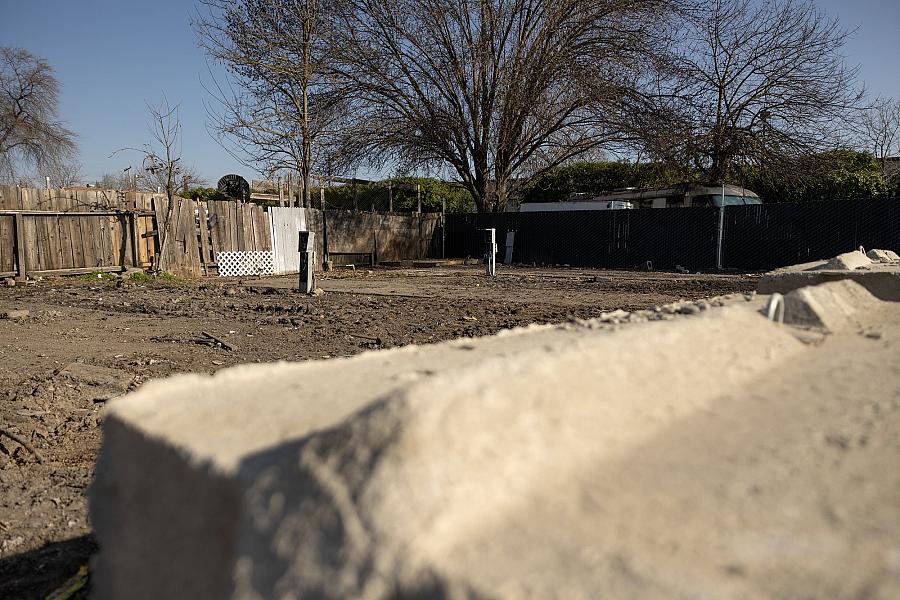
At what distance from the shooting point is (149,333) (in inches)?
275

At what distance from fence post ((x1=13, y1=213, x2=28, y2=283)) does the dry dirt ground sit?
1.50 ft

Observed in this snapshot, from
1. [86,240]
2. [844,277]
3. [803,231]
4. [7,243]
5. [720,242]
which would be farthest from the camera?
[720,242]

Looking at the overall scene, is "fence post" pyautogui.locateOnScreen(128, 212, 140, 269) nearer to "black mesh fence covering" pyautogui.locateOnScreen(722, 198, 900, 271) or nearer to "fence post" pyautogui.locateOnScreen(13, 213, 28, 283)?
"fence post" pyautogui.locateOnScreen(13, 213, 28, 283)

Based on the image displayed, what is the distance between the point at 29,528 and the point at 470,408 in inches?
98.2

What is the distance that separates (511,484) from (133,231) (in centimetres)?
1447

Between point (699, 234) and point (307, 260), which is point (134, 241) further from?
point (699, 234)

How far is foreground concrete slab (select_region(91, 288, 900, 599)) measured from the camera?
0.85m

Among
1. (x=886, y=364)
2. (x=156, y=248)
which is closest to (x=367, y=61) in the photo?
(x=156, y=248)

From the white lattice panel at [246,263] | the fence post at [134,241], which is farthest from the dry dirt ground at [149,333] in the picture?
the white lattice panel at [246,263]

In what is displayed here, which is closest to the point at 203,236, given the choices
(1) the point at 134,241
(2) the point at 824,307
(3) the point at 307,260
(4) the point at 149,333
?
(1) the point at 134,241

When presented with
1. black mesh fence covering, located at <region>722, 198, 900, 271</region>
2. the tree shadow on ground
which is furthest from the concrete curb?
black mesh fence covering, located at <region>722, 198, 900, 271</region>

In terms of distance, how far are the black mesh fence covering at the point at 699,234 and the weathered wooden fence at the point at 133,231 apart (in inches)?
249

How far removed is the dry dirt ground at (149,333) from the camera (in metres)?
2.81

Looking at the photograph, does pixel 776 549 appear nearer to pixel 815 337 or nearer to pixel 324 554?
pixel 324 554
